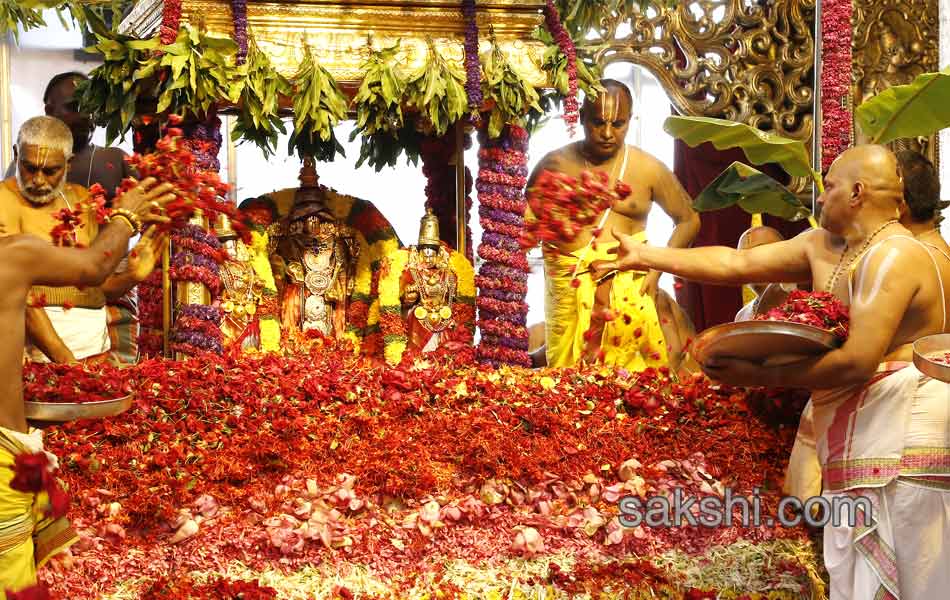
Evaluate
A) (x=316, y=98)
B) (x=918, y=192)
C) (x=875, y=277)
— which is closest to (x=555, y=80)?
(x=316, y=98)

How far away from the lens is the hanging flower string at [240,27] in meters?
5.22

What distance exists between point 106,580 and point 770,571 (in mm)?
1976

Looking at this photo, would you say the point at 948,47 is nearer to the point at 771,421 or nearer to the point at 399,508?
the point at 771,421

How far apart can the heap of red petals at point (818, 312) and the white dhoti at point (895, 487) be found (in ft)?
0.63

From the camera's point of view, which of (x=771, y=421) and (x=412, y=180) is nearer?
(x=771, y=421)

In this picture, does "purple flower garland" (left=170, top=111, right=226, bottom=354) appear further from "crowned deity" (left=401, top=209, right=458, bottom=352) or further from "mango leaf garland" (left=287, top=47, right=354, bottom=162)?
"crowned deity" (left=401, top=209, right=458, bottom=352)

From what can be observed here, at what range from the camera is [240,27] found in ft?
17.3

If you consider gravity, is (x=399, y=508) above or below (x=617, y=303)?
below

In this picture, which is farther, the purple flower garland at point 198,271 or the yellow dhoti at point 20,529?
the purple flower garland at point 198,271

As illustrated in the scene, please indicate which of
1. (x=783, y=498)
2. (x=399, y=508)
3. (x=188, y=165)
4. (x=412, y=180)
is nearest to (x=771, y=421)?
(x=783, y=498)

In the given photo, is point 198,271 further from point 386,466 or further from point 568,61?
point 568,61

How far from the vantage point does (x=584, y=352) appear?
18.6 feet

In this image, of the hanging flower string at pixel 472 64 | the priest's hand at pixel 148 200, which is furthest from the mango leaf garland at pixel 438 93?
the priest's hand at pixel 148 200

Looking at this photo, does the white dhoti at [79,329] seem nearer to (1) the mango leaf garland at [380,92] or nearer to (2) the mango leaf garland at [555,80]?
(1) the mango leaf garland at [380,92]
